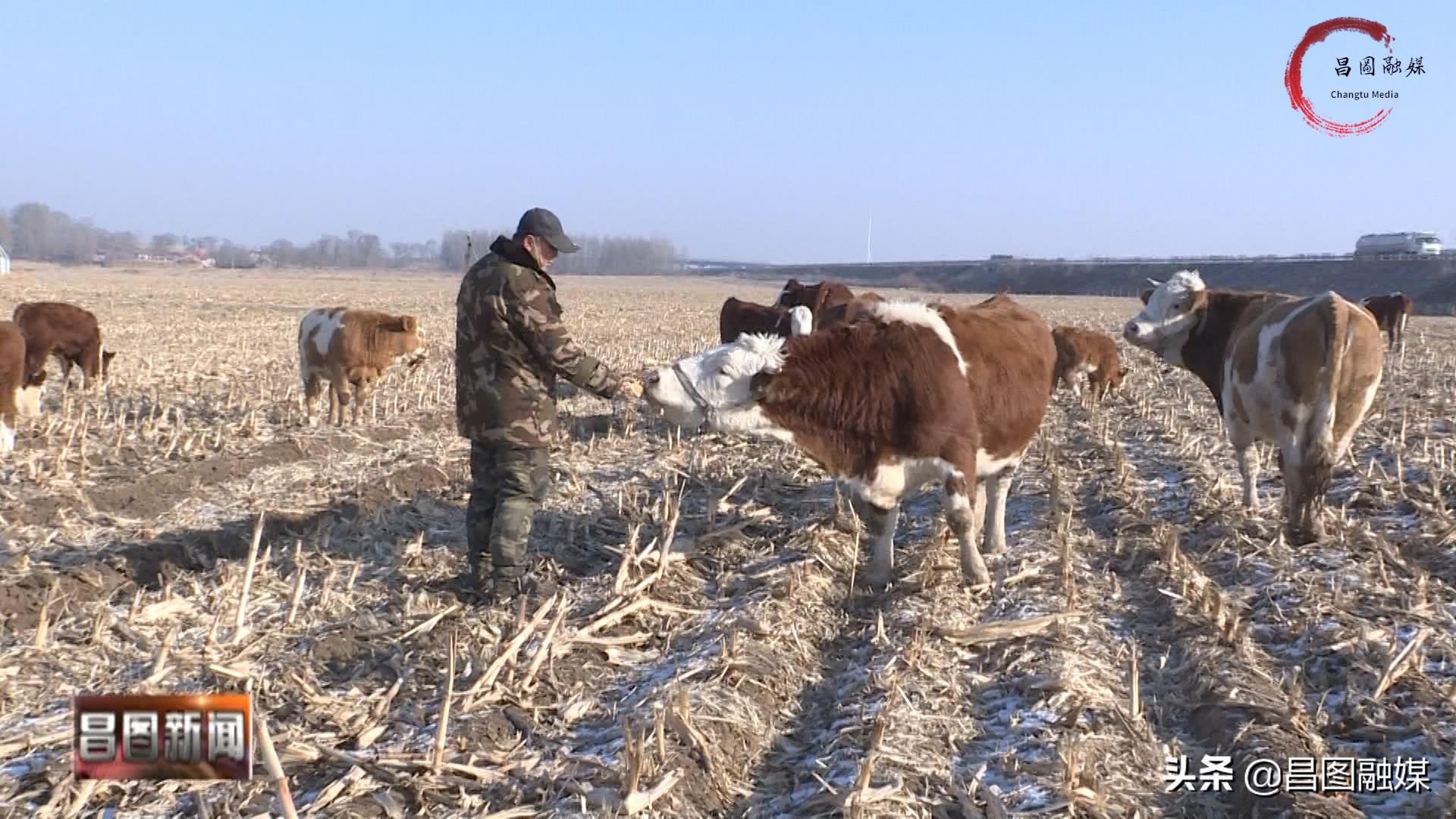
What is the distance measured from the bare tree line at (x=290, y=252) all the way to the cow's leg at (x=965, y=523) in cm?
11010

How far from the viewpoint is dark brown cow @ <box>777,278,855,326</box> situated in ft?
48.1

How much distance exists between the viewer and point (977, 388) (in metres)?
6.84

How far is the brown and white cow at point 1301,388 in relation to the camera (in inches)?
294

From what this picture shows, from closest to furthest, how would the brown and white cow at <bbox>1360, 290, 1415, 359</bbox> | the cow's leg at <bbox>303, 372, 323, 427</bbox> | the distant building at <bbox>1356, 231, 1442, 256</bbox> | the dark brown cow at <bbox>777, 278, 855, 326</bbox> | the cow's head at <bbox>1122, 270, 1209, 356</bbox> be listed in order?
the cow's head at <bbox>1122, 270, 1209, 356</bbox>, the cow's leg at <bbox>303, 372, 323, 427</bbox>, the dark brown cow at <bbox>777, 278, 855, 326</bbox>, the brown and white cow at <bbox>1360, 290, 1415, 359</bbox>, the distant building at <bbox>1356, 231, 1442, 256</bbox>

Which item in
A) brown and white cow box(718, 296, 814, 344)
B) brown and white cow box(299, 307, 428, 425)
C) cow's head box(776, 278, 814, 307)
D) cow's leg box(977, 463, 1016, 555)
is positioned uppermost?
cow's head box(776, 278, 814, 307)

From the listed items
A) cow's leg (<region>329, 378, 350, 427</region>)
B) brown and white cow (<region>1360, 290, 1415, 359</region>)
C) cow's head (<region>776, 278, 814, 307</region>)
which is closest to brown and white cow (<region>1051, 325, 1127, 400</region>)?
cow's head (<region>776, 278, 814, 307</region>)

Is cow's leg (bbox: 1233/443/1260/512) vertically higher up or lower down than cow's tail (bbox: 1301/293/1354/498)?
lower down

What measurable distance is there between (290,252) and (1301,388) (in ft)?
481

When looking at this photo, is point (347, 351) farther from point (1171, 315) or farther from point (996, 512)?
point (1171, 315)

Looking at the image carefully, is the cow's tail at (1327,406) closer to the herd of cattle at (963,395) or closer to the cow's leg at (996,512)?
the herd of cattle at (963,395)

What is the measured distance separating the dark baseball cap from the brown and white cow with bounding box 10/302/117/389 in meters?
11.6

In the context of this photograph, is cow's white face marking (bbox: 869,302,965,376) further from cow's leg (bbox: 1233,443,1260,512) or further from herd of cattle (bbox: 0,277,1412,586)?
cow's leg (bbox: 1233,443,1260,512)

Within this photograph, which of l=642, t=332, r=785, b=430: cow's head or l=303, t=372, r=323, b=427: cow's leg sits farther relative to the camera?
→ l=303, t=372, r=323, b=427: cow's leg

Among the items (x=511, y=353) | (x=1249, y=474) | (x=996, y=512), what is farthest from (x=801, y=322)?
(x=511, y=353)
